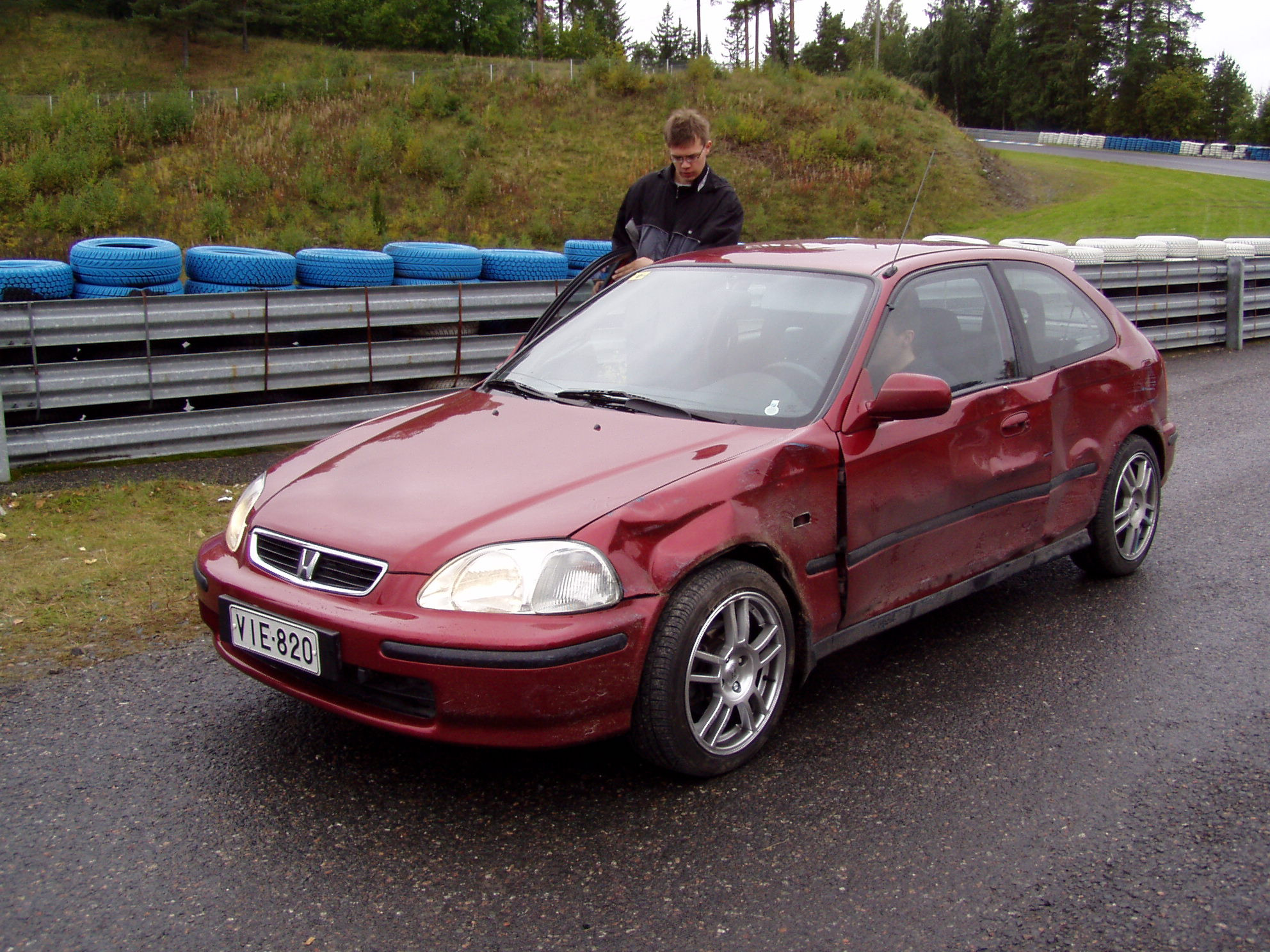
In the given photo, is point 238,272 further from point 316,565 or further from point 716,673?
point 716,673

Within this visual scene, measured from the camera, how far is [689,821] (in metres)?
3.09

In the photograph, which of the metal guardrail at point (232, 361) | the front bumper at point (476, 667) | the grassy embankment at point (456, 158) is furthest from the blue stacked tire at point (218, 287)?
the grassy embankment at point (456, 158)

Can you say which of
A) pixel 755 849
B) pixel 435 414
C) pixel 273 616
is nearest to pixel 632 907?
pixel 755 849

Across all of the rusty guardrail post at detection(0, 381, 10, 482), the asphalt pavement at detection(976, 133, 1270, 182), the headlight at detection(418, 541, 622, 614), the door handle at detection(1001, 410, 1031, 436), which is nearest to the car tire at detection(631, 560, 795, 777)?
the headlight at detection(418, 541, 622, 614)

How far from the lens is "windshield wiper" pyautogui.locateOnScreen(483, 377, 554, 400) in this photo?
4.02 m

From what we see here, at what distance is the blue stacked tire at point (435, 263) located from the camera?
874 centimetres

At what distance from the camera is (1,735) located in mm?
3498

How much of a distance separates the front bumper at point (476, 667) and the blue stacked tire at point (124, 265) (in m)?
5.47

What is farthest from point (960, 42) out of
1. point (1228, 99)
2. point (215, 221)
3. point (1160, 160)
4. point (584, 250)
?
point (584, 250)

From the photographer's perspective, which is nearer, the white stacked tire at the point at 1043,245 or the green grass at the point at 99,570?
the green grass at the point at 99,570

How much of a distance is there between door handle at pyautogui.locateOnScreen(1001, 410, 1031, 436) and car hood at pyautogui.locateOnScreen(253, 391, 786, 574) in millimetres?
1168

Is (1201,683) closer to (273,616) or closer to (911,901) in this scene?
(911,901)

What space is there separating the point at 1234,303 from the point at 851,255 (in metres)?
10.8

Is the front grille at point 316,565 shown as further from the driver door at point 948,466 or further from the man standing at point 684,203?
the man standing at point 684,203
